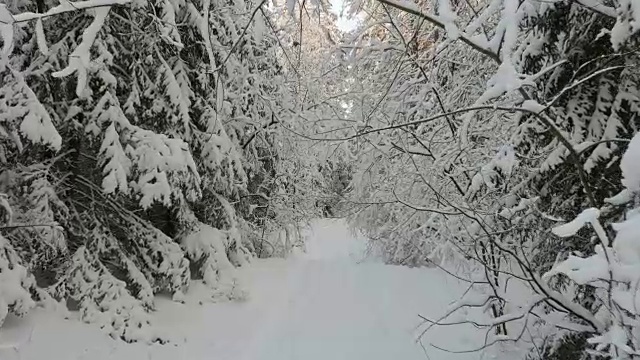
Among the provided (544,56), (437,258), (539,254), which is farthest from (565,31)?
(437,258)

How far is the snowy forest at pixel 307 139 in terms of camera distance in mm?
2281

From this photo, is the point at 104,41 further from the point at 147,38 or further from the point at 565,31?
the point at 565,31

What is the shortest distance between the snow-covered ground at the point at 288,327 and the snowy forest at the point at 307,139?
6.8 inches

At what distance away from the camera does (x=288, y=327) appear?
6.08m

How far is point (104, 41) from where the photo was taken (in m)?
5.18

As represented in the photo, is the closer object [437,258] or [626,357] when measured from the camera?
[626,357]

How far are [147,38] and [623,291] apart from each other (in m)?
5.35

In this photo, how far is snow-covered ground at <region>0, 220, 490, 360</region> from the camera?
4469mm

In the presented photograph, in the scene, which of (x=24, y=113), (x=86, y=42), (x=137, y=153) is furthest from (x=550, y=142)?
(x=24, y=113)

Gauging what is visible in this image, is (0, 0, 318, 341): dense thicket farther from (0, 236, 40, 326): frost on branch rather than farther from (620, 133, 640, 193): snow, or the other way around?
(620, 133, 640, 193): snow

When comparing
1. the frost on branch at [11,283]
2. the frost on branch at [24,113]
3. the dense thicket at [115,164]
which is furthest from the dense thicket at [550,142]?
the frost on branch at [11,283]

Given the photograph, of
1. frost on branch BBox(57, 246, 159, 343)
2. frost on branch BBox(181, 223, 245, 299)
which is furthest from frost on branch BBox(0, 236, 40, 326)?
frost on branch BBox(181, 223, 245, 299)

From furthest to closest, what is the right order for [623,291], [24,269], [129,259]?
[129,259], [24,269], [623,291]

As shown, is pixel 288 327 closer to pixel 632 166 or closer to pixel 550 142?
pixel 550 142
